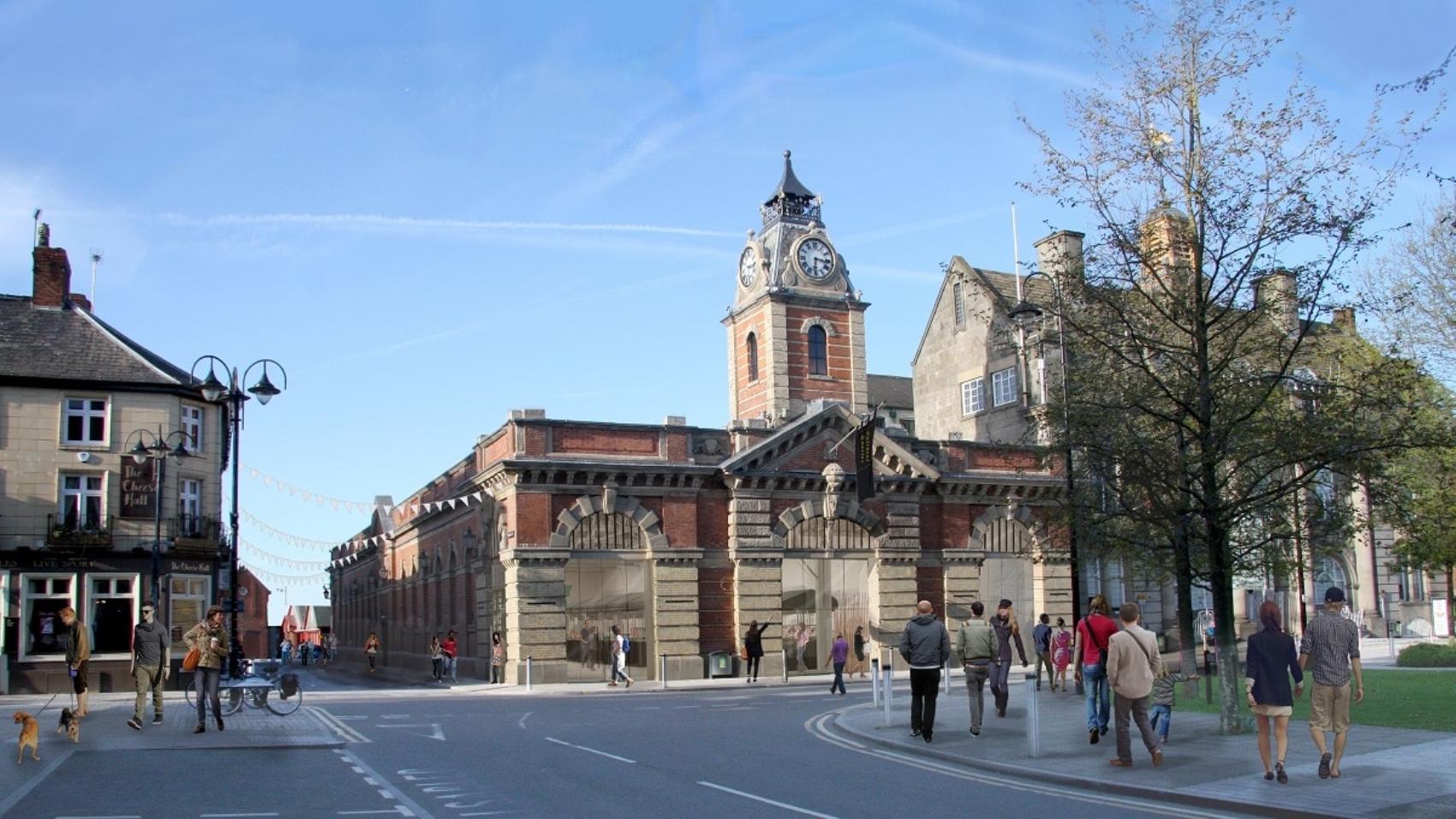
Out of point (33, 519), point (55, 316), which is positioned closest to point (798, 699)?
point (33, 519)

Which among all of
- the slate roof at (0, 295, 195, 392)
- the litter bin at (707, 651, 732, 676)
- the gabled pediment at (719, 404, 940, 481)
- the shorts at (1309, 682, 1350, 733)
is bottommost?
the litter bin at (707, 651, 732, 676)

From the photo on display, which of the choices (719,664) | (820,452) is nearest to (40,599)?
(719,664)

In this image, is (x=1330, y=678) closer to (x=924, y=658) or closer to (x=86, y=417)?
(x=924, y=658)

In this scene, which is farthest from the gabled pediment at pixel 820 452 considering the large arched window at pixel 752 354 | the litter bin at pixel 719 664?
the large arched window at pixel 752 354

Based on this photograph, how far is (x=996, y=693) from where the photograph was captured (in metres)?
20.3

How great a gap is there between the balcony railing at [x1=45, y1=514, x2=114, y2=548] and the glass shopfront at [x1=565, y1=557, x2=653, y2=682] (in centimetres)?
1219

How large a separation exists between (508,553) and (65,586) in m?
11.3

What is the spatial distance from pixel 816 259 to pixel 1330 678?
38.8 m

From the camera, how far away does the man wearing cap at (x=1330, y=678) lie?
1288cm

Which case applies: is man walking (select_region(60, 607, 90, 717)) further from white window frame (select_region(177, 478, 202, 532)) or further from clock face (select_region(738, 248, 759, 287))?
clock face (select_region(738, 248, 759, 287))

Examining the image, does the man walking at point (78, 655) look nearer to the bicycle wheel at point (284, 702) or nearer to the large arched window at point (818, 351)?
the bicycle wheel at point (284, 702)

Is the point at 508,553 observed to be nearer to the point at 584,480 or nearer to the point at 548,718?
the point at 584,480

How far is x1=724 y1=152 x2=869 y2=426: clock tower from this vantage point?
160 feet

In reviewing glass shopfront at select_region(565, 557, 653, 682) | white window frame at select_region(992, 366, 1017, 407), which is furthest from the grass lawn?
white window frame at select_region(992, 366, 1017, 407)
